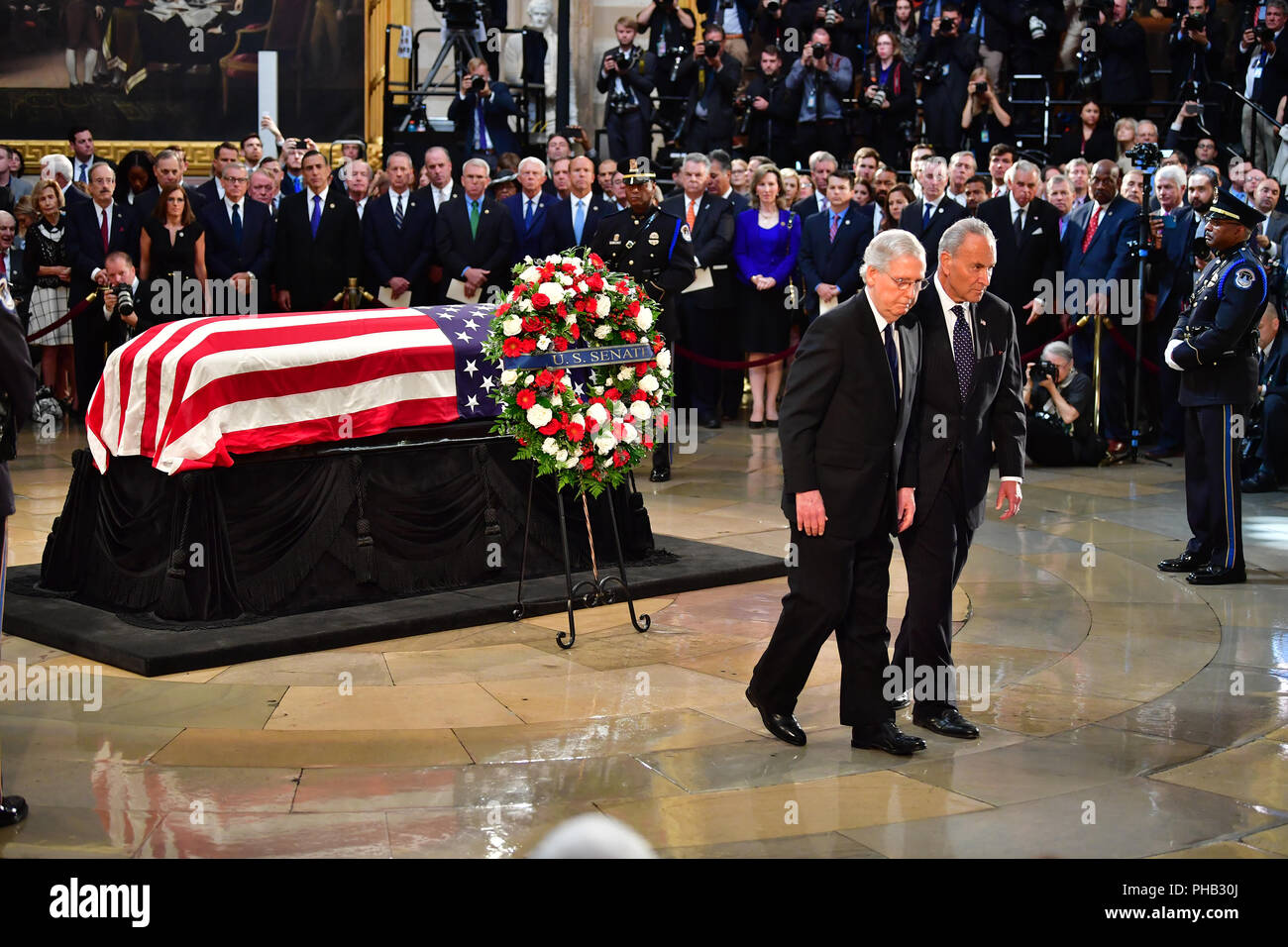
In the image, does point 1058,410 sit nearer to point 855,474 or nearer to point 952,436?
point 952,436

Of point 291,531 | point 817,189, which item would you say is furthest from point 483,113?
point 291,531

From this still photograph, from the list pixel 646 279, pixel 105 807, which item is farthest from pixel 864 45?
pixel 105 807

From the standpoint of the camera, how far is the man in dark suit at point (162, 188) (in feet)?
37.4

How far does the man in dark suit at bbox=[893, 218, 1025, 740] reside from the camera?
5.09 m

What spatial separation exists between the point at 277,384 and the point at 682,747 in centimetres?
265

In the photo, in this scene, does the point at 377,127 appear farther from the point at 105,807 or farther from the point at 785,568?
the point at 105,807

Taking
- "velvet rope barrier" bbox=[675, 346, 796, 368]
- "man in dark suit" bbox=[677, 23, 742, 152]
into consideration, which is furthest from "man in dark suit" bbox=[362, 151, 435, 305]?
"man in dark suit" bbox=[677, 23, 742, 152]

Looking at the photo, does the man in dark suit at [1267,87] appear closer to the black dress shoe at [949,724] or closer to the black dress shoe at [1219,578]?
the black dress shoe at [1219,578]

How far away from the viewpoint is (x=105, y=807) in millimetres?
4422

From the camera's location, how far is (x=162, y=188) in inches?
449

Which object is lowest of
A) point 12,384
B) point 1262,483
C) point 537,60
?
point 1262,483

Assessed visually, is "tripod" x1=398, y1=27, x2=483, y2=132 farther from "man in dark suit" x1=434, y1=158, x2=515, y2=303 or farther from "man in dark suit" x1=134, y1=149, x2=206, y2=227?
"man in dark suit" x1=434, y1=158, x2=515, y2=303

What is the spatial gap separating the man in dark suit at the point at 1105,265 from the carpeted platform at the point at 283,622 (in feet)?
16.0

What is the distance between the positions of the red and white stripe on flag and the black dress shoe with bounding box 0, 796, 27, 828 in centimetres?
217
